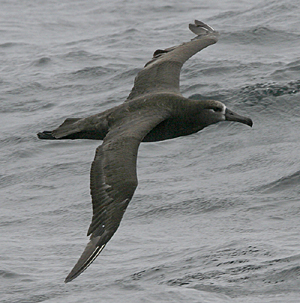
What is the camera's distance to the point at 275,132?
595 inches

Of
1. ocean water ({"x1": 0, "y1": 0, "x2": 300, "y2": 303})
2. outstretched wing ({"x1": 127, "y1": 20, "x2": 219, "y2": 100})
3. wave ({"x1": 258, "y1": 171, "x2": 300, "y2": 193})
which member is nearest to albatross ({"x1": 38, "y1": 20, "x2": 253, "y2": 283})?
outstretched wing ({"x1": 127, "y1": 20, "x2": 219, "y2": 100})

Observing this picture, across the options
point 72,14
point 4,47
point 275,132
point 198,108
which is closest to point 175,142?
point 275,132

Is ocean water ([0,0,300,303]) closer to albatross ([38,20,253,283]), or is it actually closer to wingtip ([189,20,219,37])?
albatross ([38,20,253,283])

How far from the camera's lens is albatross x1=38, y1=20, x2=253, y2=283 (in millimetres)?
9141

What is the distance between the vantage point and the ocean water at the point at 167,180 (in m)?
10.8

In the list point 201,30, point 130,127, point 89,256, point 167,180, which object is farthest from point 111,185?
point 201,30

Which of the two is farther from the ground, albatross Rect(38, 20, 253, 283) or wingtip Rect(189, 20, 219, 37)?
wingtip Rect(189, 20, 219, 37)

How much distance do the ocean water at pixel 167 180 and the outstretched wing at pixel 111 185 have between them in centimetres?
160

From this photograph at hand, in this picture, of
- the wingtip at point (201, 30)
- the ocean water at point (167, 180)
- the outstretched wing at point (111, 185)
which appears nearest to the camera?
the outstretched wing at point (111, 185)

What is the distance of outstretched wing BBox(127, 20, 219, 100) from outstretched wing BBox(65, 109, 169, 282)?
180cm

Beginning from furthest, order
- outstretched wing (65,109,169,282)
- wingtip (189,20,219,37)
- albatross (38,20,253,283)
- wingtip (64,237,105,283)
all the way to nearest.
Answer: wingtip (189,20,219,37)
albatross (38,20,253,283)
outstretched wing (65,109,169,282)
wingtip (64,237,105,283)

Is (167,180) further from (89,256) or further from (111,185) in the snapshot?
(89,256)

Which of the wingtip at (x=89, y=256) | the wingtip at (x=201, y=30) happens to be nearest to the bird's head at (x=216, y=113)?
the wingtip at (x=89, y=256)

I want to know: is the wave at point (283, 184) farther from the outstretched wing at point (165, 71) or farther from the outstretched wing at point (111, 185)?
the outstretched wing at point (111, 185)
